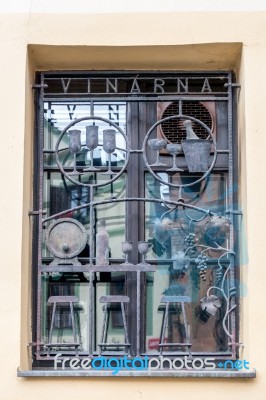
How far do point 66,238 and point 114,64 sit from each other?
3.63 ft

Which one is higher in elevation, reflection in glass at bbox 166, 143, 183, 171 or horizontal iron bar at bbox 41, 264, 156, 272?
reflection in glass at bbox 166, 143, 183, 171

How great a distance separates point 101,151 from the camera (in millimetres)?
5750

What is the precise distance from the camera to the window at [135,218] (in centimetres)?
553

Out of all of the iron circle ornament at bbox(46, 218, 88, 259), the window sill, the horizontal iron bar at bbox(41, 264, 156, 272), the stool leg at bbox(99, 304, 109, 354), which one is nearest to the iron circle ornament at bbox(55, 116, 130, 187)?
the iron circle ornament at bbox(46, 218, 88, 259)

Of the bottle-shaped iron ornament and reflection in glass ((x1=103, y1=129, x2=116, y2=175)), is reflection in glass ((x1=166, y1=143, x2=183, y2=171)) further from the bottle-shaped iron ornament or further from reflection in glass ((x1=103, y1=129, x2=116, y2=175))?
the bottle-shaped iron ornament

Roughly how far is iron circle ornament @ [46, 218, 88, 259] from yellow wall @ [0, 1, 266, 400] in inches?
5.7

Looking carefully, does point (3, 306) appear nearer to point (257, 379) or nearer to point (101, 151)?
point (101, 151)

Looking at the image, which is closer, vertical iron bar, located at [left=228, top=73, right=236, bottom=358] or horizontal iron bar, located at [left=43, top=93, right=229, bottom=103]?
vertical iron bar, located at [left=228, top=73, right=236, bottom=358]

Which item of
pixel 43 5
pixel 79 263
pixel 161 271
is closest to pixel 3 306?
pixel 79 263

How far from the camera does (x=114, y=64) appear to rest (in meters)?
5.77

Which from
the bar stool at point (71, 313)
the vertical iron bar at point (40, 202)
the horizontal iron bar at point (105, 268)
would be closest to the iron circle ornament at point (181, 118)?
the horizontal iron bar at point (105, 268)

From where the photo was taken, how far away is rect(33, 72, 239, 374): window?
5527mm

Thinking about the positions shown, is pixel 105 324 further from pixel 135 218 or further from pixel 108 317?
pixel 135 218

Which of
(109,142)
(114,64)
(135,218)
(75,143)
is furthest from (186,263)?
(114,64)
